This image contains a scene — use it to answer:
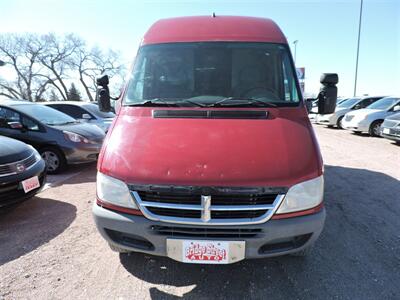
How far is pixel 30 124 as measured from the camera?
6285 millimetres

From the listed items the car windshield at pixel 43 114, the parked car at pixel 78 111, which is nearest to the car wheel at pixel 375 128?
the parked car at pixel 78 111

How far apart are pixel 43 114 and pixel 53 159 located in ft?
3.94

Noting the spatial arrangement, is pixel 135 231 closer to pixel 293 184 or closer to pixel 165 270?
pixel 165 270

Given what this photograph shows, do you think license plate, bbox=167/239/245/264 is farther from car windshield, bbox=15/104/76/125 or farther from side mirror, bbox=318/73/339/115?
car windshield, bbox=15/104/76/125

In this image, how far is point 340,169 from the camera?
6566 mm

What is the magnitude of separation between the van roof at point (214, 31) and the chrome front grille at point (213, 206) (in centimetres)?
205

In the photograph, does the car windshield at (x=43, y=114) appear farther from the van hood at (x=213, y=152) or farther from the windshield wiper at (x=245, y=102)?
the windshield wiper at (x=245, y=102)

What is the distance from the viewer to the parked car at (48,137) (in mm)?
6223

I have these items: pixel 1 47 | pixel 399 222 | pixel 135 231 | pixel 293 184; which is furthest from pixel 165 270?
pixel 1 47

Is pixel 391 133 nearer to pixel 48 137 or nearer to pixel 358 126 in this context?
pixel 358 126

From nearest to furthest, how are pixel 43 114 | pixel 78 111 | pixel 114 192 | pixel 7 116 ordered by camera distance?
pixel 114 192 < pixel 7 116 < pixel 43 114 < pixel 78 111

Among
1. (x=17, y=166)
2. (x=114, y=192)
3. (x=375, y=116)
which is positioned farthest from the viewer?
(x=375, y=116)

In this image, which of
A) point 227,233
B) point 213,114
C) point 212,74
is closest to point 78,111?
point 212,74

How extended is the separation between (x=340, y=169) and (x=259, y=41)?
4313 mm
